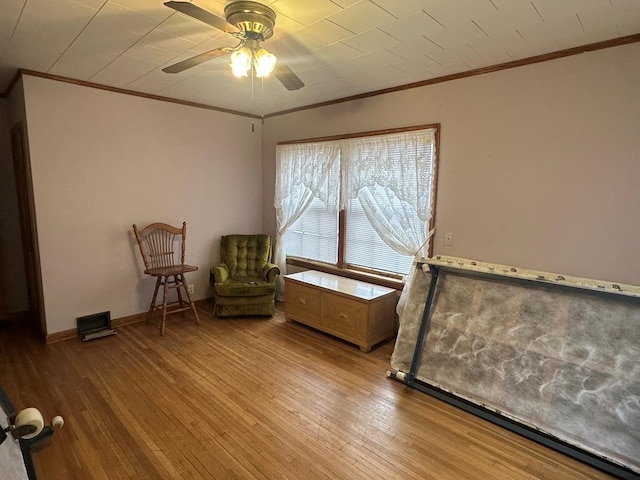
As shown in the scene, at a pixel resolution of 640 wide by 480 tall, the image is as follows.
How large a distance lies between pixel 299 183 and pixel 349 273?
1.29m

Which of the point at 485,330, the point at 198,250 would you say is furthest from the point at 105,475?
the point at 198,250

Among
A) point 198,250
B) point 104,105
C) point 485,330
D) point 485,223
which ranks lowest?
point 485,330

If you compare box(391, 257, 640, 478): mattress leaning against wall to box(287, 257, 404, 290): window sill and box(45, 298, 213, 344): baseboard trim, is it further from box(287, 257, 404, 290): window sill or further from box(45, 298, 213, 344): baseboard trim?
box(45, 298, 213, 344): baseboard trim

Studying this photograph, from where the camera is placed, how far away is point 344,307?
3.42 meters

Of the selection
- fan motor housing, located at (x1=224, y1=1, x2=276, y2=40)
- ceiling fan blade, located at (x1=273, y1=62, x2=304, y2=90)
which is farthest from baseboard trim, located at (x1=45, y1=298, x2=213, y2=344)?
fan motor housing, located at (x1=224, y1=1, x2=276, y2=40)

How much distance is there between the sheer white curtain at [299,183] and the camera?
4051 millimetres

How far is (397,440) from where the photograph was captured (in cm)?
215

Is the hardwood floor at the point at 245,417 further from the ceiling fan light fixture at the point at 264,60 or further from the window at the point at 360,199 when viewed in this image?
the ceiling fan light fixture at the point at 264,60

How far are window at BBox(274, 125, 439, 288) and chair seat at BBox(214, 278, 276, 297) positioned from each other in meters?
0.70

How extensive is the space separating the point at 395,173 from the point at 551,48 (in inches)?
58.3

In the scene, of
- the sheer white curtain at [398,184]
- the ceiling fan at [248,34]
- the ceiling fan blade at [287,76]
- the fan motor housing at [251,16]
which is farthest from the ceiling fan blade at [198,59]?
the sheer white curtain at [398,184]

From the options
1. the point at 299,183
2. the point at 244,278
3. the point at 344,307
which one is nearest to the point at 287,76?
the point at 344,307

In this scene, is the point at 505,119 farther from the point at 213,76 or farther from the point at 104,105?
the point at 104,105

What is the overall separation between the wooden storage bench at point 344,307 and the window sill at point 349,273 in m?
0.08
